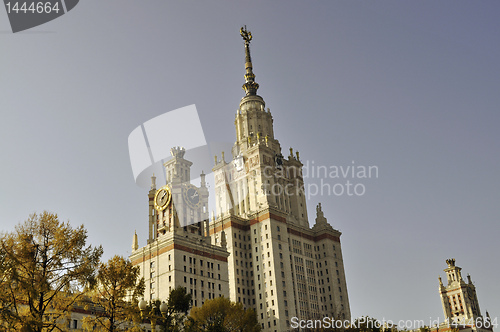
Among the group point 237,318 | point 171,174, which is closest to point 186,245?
point 171,174

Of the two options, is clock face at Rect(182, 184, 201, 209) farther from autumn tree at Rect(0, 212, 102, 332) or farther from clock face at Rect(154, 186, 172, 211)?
autumn tree at Rect(0, 212, 102, 332)

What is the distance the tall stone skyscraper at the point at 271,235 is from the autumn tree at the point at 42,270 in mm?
95245

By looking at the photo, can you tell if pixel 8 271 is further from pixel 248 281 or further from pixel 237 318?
pixel 248 281

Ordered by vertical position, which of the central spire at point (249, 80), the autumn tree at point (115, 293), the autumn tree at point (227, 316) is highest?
the central spire at point (249, 80)

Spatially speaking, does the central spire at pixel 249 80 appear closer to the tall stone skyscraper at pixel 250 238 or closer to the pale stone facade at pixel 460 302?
the tall stone skyscraper at pixel 250 238

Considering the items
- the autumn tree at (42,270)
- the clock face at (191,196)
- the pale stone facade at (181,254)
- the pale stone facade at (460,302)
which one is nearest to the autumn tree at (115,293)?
the autumn tree at (42,270)

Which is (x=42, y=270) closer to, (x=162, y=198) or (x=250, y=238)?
(x=162, y=198)

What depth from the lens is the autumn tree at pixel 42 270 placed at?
33938 millimetres

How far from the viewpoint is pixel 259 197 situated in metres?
162

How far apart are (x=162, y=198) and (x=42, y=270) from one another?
9834 cm

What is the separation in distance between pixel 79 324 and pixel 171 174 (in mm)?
72851

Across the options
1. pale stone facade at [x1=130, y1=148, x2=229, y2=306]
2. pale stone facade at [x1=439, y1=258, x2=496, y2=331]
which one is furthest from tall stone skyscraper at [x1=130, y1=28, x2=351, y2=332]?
pale stone facade at [x1=439, y1=258, x2=496, y2=331]

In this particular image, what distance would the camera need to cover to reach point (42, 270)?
36.8 m

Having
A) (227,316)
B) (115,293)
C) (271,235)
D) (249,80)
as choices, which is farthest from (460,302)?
(115,293)
